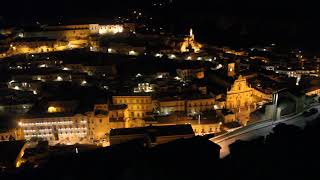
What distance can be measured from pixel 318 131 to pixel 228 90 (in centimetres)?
904

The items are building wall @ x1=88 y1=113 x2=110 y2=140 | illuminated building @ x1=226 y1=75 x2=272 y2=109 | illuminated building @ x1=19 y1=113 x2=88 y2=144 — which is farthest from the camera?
illuminated building @ x1=226 y1=75 x2=272 y2=109

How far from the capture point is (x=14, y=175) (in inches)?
436

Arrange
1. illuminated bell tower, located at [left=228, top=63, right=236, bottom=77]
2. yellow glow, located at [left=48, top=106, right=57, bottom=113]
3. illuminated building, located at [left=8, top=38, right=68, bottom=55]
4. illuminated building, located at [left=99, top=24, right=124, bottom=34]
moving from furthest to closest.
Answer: illuminated building, located at [left=99, top=24, right=124, bottom=34]
illuminated building, located at [left=8, top=38, right=68, bottom=55]
illuminated bell tower, located at [left=228, top=63, right=236, bottom=77]
yellow glow, located at [left=48, top=106, right=57, bottom=113]

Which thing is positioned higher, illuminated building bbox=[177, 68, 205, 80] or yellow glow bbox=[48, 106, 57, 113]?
illuminated building bbox=[177, 68, 205, 80]

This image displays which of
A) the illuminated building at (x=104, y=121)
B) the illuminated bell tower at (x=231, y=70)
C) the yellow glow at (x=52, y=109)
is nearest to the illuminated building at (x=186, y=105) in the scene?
the illuminated building at (x=104, y=121)

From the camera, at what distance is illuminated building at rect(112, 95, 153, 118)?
19406 millimetres

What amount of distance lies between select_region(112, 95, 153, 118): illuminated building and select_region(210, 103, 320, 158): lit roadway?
6.83 meters

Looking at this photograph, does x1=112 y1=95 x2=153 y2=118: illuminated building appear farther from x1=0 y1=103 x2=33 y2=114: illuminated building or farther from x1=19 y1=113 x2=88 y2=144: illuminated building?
x1=0 y1=103 x2=33 y2=114: illuminated building

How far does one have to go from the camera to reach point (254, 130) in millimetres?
13781

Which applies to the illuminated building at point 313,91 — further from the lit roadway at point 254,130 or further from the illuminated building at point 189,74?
the illuminated building at point 189,74

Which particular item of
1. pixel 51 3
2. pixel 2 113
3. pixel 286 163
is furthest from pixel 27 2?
pixel 286 163

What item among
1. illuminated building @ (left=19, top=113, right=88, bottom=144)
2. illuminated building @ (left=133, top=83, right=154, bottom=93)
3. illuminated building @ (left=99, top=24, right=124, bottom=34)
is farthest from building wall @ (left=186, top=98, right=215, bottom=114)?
illuminated building @ (left=99, top=24, right=124, bottom=34)

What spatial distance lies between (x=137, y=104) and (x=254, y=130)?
7.59 m

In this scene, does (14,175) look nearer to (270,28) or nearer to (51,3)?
(270,28)
